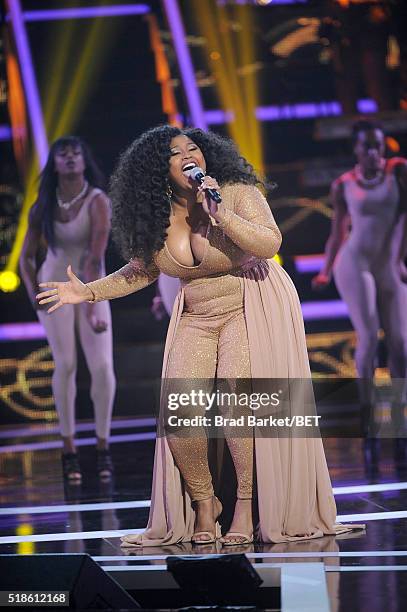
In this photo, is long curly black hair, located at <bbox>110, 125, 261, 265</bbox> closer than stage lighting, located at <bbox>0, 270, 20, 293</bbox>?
Yes

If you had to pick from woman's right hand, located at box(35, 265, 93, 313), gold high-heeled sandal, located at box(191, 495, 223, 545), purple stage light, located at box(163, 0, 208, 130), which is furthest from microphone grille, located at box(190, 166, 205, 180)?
purple stage light, located at box(163, 0, 208, 130)

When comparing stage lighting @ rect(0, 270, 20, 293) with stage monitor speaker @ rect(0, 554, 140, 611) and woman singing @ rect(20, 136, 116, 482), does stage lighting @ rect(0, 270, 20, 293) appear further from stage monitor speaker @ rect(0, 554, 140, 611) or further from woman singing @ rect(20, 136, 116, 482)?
stage monitor speaker @ rect(0, 554, 140, 611)

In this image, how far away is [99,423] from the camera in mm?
6910

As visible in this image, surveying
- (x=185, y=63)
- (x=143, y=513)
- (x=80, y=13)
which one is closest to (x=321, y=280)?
(x=185, y=63)

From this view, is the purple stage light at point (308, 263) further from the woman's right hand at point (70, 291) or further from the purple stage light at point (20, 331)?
the woman's right hand at point (70, 291)

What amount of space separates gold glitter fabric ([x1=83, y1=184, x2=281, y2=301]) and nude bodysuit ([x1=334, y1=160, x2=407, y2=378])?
3545 millimetres

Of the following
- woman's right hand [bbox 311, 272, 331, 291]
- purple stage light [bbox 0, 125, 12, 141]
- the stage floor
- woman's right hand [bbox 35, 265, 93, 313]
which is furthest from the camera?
purple stage light [bbox 0, 125, 12, 141]

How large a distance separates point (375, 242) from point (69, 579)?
5.02 m

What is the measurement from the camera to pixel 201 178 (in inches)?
150

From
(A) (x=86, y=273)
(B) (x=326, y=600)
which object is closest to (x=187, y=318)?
(B) (x=326, y=600)

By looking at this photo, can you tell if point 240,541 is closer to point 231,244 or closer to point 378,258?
point 231,244

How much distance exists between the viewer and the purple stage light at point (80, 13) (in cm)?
802

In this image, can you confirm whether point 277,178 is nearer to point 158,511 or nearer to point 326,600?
point 158,511

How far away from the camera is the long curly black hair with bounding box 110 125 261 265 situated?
4.09 metres
